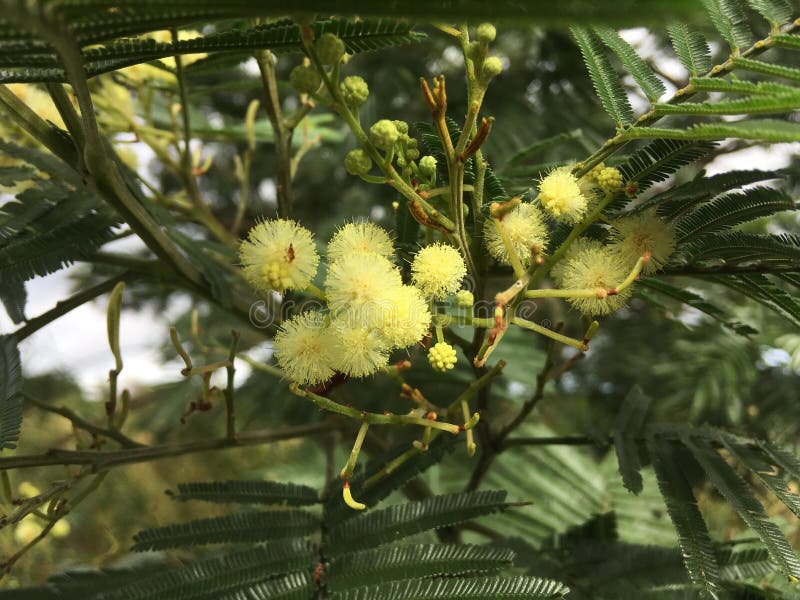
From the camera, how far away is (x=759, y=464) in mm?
779

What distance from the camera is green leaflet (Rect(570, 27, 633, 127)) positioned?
68cm

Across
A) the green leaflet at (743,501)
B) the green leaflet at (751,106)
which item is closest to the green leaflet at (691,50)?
the green leaflet at (751,106)

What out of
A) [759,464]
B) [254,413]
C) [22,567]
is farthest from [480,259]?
[22,567]

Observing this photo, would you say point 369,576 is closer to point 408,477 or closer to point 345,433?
point 408,477

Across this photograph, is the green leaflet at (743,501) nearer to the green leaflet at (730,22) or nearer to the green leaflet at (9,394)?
the green leaflet at (730,22)

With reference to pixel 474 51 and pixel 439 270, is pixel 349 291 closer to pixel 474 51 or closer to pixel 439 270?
pixel 439 270

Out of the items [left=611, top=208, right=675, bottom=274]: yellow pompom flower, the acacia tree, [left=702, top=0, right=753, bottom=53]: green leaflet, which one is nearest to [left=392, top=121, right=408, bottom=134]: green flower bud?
the acacia tree

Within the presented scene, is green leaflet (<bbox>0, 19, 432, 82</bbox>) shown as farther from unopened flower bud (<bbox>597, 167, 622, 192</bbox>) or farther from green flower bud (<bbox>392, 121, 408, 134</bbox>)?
unopened flower bud (<bbox>597, 167, 622, 192</bbox>)

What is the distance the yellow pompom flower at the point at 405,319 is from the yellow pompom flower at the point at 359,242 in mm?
52

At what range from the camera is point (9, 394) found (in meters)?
0.73

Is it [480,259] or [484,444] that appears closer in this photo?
[480,259]

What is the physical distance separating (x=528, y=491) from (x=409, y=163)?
84 centimetres

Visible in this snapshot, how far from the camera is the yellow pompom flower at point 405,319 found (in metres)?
0.59

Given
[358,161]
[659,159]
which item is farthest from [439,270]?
[659,159]
